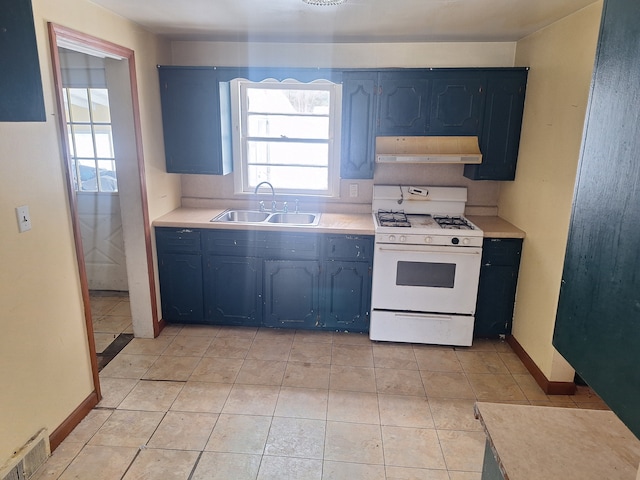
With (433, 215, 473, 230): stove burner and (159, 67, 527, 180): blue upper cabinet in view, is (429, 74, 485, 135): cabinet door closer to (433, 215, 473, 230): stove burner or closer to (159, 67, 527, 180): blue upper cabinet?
(159, 67, 527, 180): blue upper cabinet

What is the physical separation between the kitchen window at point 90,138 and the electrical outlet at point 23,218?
195cm

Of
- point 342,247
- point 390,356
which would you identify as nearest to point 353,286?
point 342,247

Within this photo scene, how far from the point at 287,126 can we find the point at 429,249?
5.52 feet

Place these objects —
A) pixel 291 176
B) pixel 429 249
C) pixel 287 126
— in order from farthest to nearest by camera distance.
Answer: pixel 291 176 < pixel 287 126 < pixel 429 249

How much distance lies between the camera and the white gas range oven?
3166 mm

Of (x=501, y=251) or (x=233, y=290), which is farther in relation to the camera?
(x=233, y=290)

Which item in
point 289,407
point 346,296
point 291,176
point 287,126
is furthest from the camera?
point 291,176

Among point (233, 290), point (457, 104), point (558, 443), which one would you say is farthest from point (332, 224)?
point (558, 443)

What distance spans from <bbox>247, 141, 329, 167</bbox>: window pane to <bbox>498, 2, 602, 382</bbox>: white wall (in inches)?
65.4

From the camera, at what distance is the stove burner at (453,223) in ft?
10.7

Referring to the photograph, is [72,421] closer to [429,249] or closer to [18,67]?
[18,67]

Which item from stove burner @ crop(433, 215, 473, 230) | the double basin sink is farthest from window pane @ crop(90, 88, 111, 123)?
stove burner @ crop(433, 215, 473, 230)

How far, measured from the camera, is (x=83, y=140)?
3955 millimetres

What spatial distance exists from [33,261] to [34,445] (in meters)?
0.90
